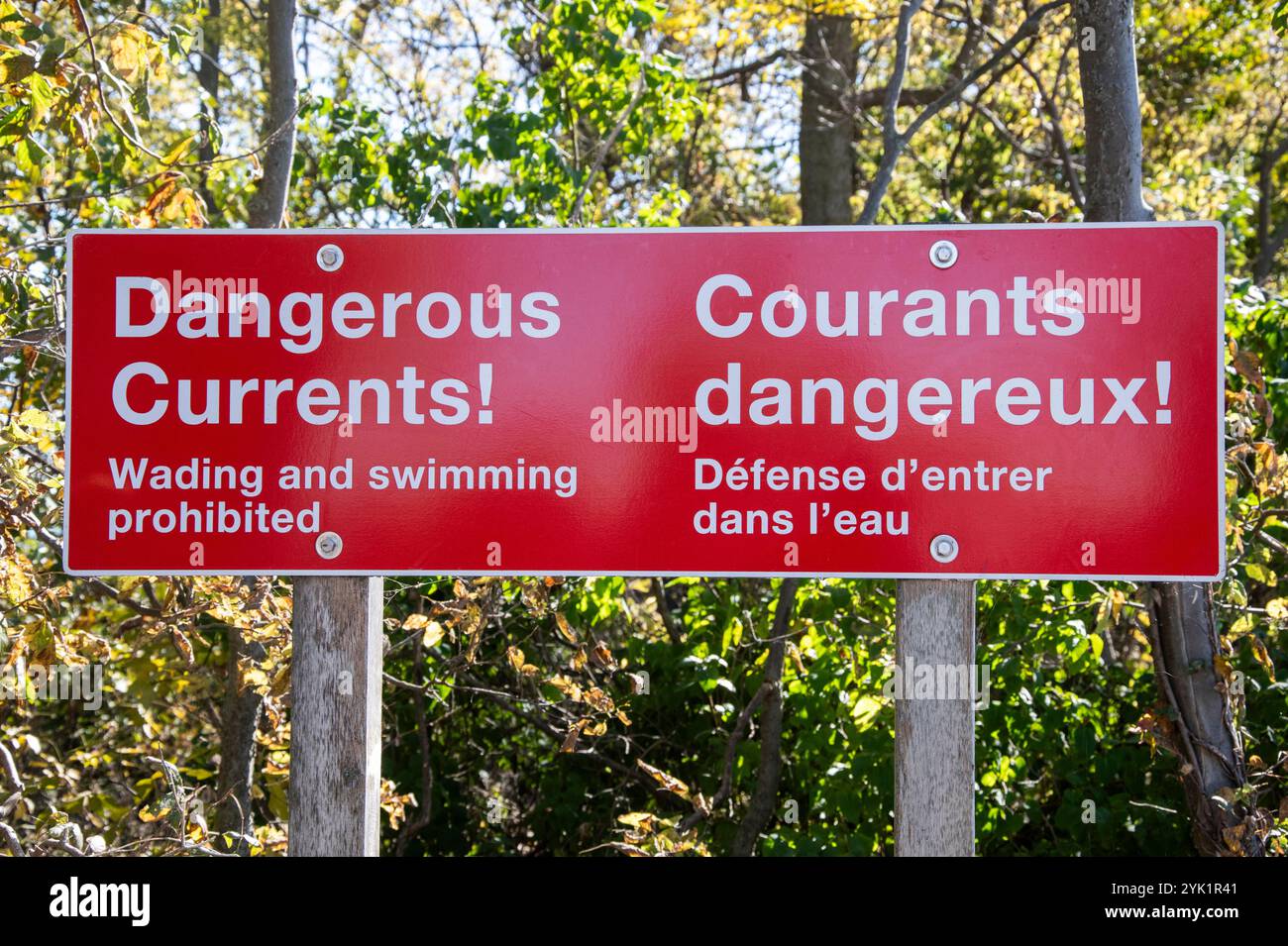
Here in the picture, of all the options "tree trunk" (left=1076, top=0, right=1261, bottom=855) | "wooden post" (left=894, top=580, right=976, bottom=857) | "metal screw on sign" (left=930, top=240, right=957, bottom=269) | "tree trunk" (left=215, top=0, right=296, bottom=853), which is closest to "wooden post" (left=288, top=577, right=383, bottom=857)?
"wooden post" (left=894, top=580, right=976, bottom=857)

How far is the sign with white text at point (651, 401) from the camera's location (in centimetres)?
205

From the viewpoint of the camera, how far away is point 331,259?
7.09 ft

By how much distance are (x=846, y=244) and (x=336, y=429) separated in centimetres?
102

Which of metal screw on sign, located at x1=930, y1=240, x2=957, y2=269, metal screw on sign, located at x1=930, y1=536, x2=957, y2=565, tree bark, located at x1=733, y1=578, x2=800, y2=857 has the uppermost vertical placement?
metal screw on sign, located at x1=930, y1=240, x2=957, y2=269

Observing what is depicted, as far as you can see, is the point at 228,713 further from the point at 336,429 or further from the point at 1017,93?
the point at 1017,93

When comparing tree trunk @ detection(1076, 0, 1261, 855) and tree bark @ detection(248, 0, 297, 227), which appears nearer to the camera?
tree trunk @ detection(1076, 0, 1261, 855)

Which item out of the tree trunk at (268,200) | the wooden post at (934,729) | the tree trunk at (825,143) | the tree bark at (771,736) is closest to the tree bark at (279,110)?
the tree trunk at (268,200)

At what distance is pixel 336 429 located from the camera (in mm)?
2123

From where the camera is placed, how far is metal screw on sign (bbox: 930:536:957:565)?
2.05m

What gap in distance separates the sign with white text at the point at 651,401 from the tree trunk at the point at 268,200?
2267mm

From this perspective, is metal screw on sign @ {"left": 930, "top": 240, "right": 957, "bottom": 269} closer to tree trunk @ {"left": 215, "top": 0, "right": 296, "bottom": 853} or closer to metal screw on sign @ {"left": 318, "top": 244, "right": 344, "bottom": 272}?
metal screw on sign @ {"left": 318, "top": 244, "right": 344, "bottom": 272}

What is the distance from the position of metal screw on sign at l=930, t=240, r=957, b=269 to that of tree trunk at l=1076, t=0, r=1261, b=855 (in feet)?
5.60

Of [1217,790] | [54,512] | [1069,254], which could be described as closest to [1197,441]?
[1069,254]

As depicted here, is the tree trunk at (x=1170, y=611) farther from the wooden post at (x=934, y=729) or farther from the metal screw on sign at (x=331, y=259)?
the metal screw on sign at (x=331, y=259)
